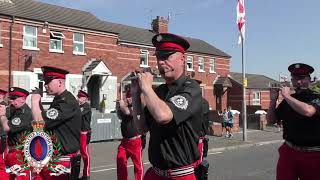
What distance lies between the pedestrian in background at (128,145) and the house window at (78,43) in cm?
2084

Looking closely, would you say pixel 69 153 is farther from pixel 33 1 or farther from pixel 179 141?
pixel 33 1

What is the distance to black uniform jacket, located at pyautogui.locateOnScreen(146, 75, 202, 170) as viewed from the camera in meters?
3.90

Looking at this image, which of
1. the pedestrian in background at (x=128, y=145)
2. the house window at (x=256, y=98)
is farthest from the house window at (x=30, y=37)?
the house window at (x=256, y=98)

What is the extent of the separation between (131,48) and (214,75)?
1187 cm

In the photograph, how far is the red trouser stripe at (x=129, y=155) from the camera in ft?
27.9

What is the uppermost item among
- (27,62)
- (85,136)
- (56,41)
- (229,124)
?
(56,41)

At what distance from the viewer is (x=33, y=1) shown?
2945 centimetres

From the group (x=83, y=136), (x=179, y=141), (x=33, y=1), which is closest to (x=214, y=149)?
(x=83, y=136)

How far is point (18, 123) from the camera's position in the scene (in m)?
6.76

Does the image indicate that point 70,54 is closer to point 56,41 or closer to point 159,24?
point 56,41

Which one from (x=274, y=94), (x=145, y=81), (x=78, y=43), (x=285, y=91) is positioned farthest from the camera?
(x=78, y=43)

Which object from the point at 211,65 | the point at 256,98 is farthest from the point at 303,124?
the point at 256,98

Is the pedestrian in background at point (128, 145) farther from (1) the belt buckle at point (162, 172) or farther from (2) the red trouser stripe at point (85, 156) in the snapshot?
(1) the belt buckle at point (162, 172)

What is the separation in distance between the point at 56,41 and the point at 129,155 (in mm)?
20468
